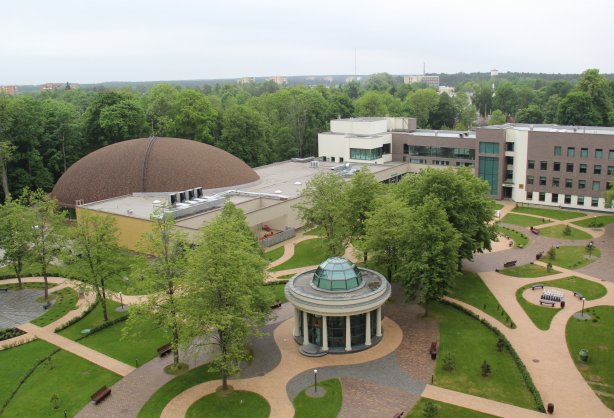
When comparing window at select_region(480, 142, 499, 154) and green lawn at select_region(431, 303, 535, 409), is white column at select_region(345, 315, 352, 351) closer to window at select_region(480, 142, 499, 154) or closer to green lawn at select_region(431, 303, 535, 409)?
green lawn at select_region(431, 303, 535, 409)

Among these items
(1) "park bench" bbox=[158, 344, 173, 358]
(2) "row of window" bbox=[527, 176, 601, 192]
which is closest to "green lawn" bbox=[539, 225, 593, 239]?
(2) "row of window" bbox=[527, 176, 601, 192]

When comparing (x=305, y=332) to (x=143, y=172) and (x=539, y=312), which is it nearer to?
(x=539, y=312)

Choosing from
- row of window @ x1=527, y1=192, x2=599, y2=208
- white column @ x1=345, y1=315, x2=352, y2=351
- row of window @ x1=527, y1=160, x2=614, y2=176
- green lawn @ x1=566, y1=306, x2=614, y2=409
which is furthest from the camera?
row of window @ x1=527, y1=192, x2=599, y2=208

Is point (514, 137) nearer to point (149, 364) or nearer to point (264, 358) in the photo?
point (264, 358)

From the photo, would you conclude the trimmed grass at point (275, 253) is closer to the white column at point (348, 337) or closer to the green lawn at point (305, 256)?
the green lawn at point (305, 256)

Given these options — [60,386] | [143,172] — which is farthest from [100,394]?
[143,172]

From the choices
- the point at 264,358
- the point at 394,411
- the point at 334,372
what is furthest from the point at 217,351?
the point at 394,411
